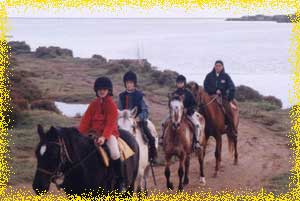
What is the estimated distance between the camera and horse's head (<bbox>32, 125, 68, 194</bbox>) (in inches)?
216

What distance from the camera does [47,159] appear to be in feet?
18.5

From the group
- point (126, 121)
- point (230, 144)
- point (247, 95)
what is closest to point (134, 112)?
point (126, 121)

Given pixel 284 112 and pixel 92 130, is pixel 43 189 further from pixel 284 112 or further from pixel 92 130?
pixel 284 112

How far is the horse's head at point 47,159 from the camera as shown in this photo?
5492mm

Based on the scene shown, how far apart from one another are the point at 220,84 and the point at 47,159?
27.2ft

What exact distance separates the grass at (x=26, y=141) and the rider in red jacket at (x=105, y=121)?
5.36 meters

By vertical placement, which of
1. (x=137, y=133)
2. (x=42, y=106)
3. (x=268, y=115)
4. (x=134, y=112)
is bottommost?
(x=268, y=115)

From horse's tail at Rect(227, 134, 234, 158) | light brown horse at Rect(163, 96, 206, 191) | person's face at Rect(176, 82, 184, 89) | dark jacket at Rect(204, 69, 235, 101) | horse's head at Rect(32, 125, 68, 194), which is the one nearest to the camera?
horse's head at Rect(32, 125, 68, 194)

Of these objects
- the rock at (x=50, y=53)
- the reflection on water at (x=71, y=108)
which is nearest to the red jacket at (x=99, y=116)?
the reflection on water at (x=71, y=108)

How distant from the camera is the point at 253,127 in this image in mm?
20328

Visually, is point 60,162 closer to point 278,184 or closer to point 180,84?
point 180,84

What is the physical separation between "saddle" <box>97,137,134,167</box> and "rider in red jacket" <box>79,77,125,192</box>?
0.43 feet

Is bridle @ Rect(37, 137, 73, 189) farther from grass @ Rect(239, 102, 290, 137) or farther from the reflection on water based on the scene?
the reflection on water

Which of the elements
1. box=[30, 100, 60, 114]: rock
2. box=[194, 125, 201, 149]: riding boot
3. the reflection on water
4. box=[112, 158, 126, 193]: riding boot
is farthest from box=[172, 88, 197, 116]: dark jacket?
A: the reflection on water
